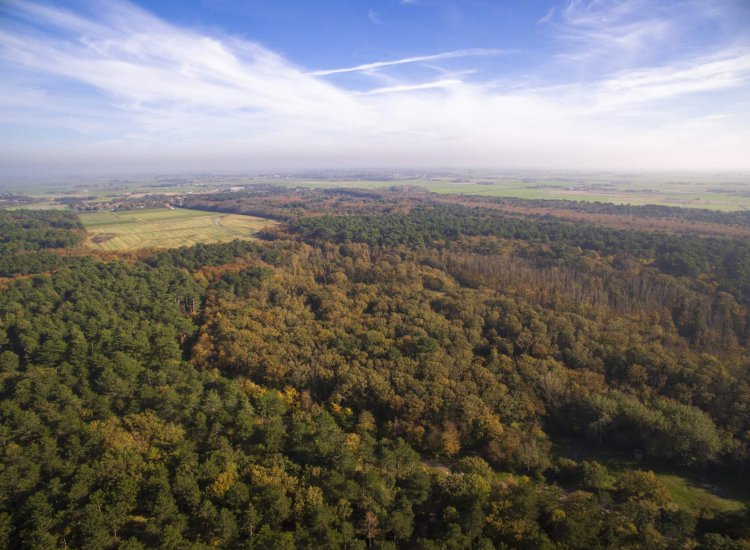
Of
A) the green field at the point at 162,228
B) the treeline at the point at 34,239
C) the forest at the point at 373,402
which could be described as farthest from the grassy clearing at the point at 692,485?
the green field at the point at 162,228

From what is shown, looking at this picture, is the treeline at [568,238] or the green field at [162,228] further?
the green field at [162,228]

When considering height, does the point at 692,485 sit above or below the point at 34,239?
below

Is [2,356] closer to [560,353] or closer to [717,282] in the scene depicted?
[560,353]

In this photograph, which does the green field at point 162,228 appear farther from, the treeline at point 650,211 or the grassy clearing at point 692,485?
the treeline at point 650,211

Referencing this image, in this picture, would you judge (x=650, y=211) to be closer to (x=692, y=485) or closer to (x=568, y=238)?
(x=568, y=238)

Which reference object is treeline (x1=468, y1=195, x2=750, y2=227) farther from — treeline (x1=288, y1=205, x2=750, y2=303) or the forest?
the forest

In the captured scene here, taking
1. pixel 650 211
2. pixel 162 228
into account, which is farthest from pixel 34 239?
pixel 650 211
